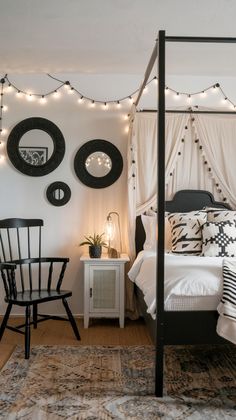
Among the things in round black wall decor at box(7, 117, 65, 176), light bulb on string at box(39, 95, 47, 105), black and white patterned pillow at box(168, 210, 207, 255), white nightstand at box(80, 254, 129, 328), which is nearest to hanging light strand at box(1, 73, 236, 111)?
light bulb on string at box(39, 95, 47, 105)

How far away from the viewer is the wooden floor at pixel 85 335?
9.33 ft

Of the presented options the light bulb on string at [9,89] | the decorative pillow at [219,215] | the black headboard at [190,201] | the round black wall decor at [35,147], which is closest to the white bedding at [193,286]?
the decorative pillow at [219,215]

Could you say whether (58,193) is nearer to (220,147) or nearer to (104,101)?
(104,101)

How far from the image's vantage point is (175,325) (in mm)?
2043

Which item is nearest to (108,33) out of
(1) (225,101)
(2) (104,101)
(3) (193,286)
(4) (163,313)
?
(2) (104,101)

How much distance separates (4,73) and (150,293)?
2902 mm

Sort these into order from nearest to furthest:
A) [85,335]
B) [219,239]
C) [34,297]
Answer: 1. [34,297]
2. [219,239]
3. [85,335]

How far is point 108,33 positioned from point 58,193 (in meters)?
1.65

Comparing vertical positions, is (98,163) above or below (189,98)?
below

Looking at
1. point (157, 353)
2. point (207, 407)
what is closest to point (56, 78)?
point (157, 353)

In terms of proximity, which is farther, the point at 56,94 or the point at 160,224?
the point at 56,94

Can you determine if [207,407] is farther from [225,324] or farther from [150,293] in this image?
[150,293]

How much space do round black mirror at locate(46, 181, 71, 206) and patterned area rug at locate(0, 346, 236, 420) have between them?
1522 mm

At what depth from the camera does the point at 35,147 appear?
361cm
